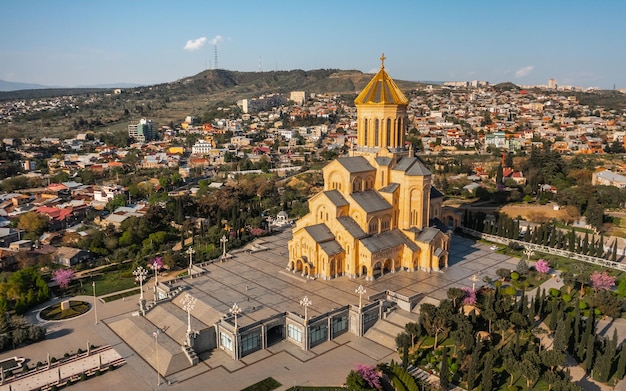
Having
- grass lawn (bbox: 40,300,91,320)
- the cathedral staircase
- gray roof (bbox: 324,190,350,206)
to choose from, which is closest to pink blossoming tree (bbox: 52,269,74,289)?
grass lawn (bbox: 40,300,91,320)

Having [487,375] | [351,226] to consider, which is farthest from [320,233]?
[487,375]

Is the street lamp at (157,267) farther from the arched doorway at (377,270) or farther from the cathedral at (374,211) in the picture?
the arched doorway at (377,270)

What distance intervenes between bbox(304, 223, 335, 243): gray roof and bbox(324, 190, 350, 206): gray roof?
191 centimetres

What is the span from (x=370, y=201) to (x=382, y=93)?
25.6 ft

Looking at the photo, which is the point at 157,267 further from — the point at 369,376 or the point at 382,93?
the point at 382,93

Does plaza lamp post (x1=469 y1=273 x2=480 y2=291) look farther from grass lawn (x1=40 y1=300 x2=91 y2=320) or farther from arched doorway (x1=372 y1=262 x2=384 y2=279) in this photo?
grass lawn (x1=40 y1=300 x2=91 y2=320)

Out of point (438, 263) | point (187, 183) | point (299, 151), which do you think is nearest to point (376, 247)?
point (438, 263)

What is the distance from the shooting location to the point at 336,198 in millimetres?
34250

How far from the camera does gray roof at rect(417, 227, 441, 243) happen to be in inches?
1369

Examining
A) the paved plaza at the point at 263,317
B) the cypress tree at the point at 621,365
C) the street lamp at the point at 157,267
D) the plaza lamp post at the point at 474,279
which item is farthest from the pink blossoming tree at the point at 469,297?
the street lamp at the point at 157,267

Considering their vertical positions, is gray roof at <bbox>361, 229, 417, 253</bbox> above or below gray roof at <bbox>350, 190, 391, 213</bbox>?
below

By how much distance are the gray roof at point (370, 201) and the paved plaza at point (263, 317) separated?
4.73 metres

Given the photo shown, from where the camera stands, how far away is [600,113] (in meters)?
136

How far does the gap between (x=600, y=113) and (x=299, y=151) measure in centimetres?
8992
